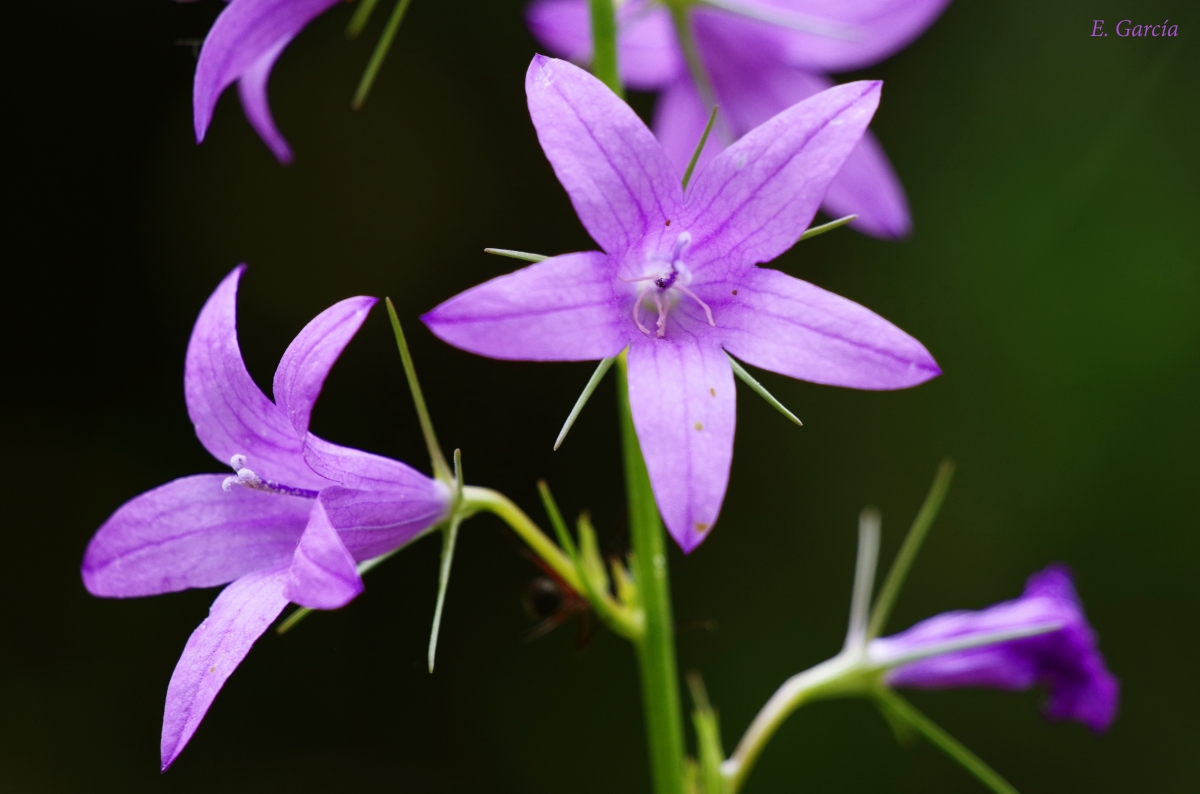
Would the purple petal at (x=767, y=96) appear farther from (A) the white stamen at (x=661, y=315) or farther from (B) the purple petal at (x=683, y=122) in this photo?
(A) the white stamen at (x=661, y=315)

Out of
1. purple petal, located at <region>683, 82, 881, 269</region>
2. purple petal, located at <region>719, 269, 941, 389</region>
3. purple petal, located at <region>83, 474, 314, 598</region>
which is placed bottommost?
purple petal, located at <region>83, 474, 314, 598</region>

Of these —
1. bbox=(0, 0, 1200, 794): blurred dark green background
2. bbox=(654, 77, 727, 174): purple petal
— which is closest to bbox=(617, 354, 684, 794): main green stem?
bbox=(654, 77, 727, 174): purple petal

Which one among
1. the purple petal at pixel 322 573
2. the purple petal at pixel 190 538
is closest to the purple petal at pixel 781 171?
the purple petal at pixel 322 573

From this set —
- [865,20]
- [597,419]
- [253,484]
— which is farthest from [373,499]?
[597,419]

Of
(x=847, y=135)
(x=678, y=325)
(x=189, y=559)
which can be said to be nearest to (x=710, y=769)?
(x=678, y=325)

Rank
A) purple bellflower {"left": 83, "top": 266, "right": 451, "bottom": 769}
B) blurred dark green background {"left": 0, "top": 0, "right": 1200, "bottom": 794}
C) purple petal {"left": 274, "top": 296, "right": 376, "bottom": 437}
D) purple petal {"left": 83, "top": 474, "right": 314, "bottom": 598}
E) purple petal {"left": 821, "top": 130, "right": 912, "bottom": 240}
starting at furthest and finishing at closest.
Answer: blurred dark green background {"left": 0, "top": 0, "right": 1200, "bottom": 794} → purple petal {"left": 821, "top": 130, "right": 912, "bottom": 240} → purple petal {"left": 83, "top": 474, "right": 314, "bottom": 598} → purple bellflower {"left": 83, "top": 266, "right": 451, "bottom": 769} → purple petal {"left": 274, "top": 296, "right": 376, "bottom": 437}

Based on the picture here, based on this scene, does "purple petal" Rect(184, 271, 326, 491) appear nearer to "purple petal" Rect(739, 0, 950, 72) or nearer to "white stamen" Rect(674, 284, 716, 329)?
"white stamen" Rect(674, 284, 716, 329)
